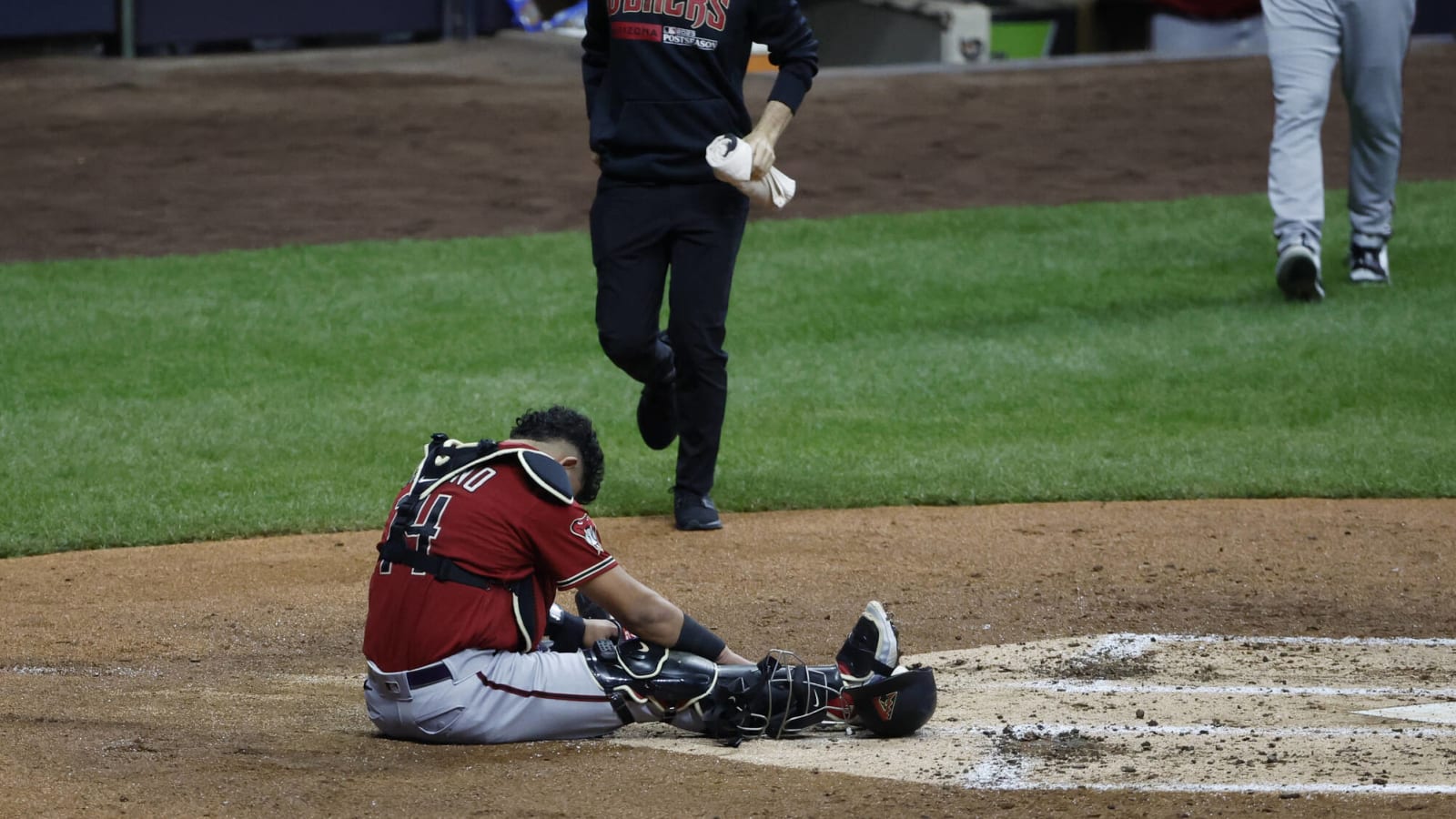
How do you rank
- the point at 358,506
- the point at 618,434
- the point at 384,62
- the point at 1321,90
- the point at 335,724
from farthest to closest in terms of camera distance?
the point at 384,62 → the point at 1321,90 → the point at 618,434 → the point at 358,506 → the point at 335,724

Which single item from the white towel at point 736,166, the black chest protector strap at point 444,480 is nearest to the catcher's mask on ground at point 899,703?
the black chest protector strap at point 444,480

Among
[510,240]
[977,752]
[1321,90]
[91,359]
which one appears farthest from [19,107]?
[977,752]

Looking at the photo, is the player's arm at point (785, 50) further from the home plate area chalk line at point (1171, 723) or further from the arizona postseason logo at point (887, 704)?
the arizona postseason logo at point (887, 704)

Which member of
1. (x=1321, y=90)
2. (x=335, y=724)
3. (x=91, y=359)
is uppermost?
(x=1321, y=90)

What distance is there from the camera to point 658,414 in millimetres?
6375

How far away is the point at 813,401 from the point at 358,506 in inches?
98.9

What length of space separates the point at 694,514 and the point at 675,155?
4.19 feet

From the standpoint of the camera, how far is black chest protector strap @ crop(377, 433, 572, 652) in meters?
4.02

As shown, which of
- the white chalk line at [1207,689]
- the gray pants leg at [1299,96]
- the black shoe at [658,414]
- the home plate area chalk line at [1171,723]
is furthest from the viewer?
the gray pants leg at [1299,96]

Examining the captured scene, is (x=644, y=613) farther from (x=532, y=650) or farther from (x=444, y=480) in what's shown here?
(x=444, y=480)

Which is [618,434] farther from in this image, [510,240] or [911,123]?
[911,123]

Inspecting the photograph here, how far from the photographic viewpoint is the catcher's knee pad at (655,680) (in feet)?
13.4

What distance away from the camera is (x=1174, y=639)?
4953 mm

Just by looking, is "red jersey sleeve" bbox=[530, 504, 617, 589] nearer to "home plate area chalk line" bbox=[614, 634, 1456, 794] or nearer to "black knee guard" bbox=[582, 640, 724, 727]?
"black knee guard" bbox=[582, 640, 724, 727]
